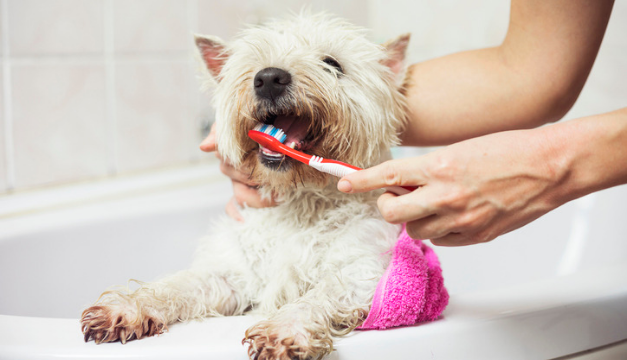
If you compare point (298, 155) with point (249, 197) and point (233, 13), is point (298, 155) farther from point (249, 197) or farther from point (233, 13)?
point (233, 13)

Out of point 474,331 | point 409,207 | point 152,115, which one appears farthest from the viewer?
Answer: point 152,115

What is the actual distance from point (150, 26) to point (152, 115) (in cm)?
24

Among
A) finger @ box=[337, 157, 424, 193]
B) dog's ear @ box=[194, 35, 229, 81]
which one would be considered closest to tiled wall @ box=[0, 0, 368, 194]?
dog's ear @ box=[194, 35, 229, 81]

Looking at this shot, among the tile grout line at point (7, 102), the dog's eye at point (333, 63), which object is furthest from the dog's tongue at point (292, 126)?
the tile grout line at point (7, 102)

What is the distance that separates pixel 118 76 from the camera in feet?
4.82

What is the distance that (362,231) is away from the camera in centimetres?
79

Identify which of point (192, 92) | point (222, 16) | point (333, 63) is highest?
point (222, 16)

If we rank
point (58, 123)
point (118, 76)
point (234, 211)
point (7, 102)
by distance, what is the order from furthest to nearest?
point (118, 76) < point (58, 123) < point (7, 102) < point (234, 211)

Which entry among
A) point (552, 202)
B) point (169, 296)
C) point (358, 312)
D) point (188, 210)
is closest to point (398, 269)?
point (358, 312)

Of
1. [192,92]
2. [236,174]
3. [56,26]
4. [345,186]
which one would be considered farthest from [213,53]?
[192,92]

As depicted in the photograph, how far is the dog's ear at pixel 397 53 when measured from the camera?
886mm

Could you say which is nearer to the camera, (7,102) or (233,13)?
(7,102)

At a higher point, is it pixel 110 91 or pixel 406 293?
pixel 110 91

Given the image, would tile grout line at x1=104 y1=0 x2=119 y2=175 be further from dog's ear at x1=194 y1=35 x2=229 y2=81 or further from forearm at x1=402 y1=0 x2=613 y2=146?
forearm at x1=402 y1=0 x2=613 y2=146
